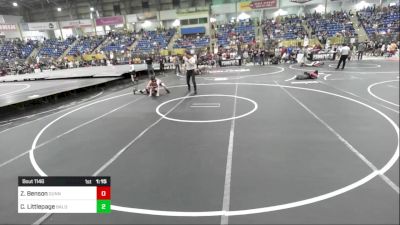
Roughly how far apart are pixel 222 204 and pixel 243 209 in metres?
0.28

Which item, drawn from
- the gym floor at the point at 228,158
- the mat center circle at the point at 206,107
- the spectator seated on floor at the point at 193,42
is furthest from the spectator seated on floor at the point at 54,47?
the mat center circle at the point at 206,107

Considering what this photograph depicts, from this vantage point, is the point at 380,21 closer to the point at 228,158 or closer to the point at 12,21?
the point at 228,158

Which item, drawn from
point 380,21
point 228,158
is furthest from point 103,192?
point 380,21

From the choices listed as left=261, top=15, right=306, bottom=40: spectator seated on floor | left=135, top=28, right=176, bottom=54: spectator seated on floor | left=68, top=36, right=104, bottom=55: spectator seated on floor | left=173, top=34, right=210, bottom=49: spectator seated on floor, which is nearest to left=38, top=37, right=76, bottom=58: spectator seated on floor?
left=68, top=36, right=104, bottom=55: spectator seated on floor

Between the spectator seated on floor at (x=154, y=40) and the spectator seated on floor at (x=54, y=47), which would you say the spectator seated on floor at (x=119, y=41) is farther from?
the spectator seated on floor at (x=54, y=47)

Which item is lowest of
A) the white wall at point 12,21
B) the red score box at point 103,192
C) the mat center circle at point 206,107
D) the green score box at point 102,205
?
the mat center circle at point 206,107

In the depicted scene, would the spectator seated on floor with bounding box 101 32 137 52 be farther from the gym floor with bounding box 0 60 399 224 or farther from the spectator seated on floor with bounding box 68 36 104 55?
the gym floor with bounding box 0 60 399 224

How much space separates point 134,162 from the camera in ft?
15.5

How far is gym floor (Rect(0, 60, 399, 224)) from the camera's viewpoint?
10.6 ft
